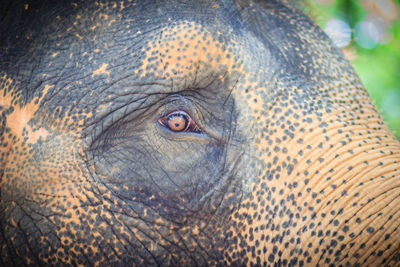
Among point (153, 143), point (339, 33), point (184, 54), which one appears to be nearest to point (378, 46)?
point (339, 33)

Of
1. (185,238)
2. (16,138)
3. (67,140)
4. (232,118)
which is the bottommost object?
(185,238)

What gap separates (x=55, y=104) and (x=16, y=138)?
0.23m

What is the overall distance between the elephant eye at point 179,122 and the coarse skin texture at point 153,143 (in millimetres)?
22

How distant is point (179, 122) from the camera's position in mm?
1647

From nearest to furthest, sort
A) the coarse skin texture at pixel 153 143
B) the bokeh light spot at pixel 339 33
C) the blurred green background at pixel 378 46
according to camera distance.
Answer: the coarse skin texture at pixel 153 143
the bokeh light spot at pixel 339 33
the blurred green background at pixel 378 46

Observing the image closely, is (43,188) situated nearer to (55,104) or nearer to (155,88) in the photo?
(55,104)

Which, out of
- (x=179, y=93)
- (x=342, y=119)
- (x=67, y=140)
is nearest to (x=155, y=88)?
(x=179, y=93)

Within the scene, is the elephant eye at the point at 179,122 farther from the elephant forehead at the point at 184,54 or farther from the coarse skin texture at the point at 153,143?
the elephant forehead at the point at 184,54

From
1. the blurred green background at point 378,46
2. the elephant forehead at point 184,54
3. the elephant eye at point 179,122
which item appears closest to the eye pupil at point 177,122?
the elephant eye at point 179,122

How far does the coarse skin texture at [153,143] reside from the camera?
156 cm

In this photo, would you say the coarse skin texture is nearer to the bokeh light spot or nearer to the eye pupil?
the eye pupil

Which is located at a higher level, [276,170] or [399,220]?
[276,170]

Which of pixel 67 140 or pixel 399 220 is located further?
pixel 67 140

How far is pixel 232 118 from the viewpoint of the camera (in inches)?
64.9
